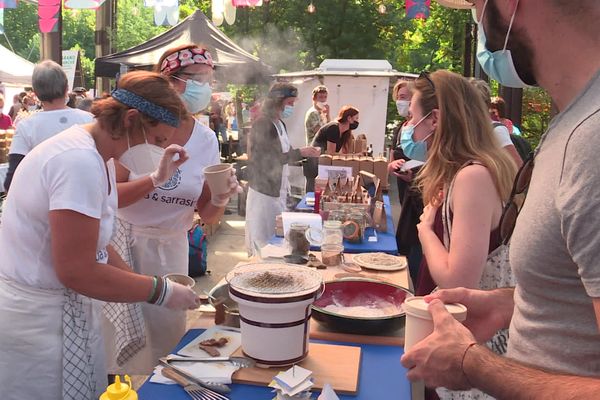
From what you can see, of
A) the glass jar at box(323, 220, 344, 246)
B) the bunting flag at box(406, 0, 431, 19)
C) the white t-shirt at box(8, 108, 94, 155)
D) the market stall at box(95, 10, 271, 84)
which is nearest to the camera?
the glass jar at box(323, 220, 344, 246)

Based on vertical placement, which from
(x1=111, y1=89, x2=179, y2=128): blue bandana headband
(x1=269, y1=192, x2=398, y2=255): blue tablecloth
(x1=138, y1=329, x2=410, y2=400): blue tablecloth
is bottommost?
(x1=269, y1=192, x2=398, y2=255): blue tablecloth

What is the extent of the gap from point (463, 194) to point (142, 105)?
4.24 ft

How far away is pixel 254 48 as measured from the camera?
53.7 feet

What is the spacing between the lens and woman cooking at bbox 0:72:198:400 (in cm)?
165

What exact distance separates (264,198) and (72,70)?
29.9 ft

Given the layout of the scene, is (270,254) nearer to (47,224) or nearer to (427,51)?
(47,224)

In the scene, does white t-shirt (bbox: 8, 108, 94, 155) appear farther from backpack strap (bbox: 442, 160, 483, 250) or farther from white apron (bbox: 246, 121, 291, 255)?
backpack strap (bbox: 442, 160, 483, 250)

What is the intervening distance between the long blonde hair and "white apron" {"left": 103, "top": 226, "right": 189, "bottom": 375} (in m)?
1.36

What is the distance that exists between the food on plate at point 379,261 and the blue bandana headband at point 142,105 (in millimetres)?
1376

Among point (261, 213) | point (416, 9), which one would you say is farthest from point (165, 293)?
point (416, 9)

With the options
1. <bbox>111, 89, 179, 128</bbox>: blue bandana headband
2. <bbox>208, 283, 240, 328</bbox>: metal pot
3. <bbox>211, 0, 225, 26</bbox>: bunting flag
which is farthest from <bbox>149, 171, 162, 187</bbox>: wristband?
<bbox>211, 0, 225, 26</bbox>: bunting flag

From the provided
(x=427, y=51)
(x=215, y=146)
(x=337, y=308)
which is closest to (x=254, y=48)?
(x=427, y=51)

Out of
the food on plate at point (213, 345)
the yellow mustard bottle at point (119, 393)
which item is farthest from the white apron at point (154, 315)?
the yellow mustard bottle at point (119, 393)

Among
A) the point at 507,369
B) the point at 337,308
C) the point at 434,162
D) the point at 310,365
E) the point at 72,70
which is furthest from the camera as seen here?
the point at 72,70
